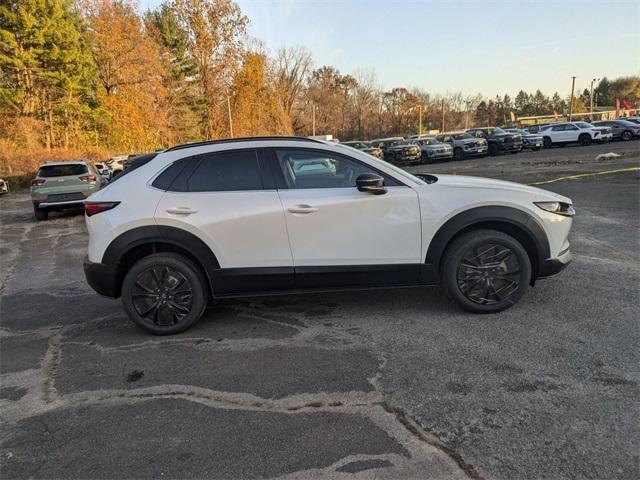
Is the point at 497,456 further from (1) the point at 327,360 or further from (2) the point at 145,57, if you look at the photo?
(2) the point at 145,57

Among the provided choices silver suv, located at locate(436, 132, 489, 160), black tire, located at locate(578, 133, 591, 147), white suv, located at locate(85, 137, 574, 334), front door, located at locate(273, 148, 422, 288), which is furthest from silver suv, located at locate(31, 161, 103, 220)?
black tire, located at locate(578, 133, 591, 147)

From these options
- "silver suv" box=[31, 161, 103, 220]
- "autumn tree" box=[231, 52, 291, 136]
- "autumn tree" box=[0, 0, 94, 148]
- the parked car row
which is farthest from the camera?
"autumn tree" box=[231, 52, 291, 136]

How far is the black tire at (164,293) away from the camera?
14.3ft

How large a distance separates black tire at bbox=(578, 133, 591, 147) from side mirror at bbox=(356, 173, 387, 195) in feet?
109

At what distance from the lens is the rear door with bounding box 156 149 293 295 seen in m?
4.25

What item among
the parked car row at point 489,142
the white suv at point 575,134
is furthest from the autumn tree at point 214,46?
the white suv at point 575,134

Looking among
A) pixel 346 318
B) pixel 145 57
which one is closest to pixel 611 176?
pixel 346 318

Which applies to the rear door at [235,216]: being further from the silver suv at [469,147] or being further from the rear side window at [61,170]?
the silver suv at [469,147]

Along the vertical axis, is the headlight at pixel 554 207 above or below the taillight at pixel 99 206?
below

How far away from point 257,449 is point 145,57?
149 feet

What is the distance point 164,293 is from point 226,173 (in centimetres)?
125

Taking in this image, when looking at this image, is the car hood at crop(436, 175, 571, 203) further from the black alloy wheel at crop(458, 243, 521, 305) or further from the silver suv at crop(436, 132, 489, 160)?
the silver suv at crop(436, 132, 489, 160)

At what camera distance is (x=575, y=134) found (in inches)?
1268

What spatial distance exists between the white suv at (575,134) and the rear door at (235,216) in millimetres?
33497
